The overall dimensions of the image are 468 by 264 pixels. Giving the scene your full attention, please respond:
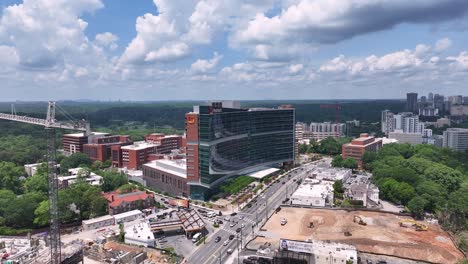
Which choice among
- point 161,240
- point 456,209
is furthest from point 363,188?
point 161,240

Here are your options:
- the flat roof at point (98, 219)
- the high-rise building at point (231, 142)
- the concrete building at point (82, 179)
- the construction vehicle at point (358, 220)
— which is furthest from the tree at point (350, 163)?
the concrete building at point (82, 179)

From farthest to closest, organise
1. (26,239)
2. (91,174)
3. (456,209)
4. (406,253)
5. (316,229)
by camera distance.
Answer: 1. (91,174)
2. (456,209)
3. (316,229)
4. (26,239)
5. (406,253)

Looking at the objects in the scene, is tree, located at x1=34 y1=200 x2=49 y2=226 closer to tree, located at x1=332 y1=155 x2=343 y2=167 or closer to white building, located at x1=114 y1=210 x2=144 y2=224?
white building, located at x1=114 y1=210 x2=144 y2=224

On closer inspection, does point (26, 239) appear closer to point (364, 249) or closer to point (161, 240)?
point (161, 240)

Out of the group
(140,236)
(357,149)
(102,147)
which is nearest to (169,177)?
(140,236)

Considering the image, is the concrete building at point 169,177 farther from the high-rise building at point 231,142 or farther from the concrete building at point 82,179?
the concrete building at point 82,179

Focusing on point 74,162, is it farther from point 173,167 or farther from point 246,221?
point 246,221
